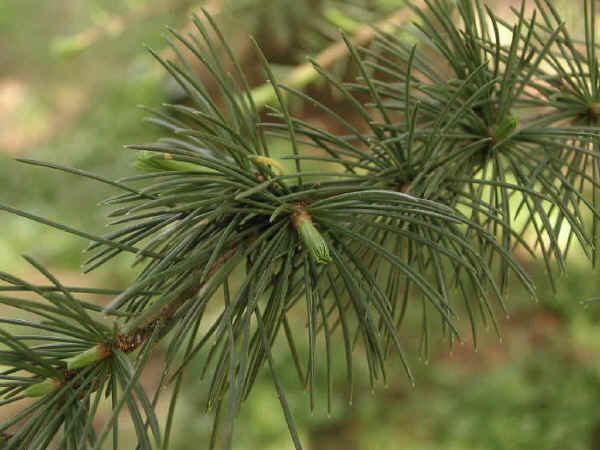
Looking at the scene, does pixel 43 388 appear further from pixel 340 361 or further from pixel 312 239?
pixel 340 361

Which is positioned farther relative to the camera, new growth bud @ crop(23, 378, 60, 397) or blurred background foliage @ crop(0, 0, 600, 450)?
blurred background foliage @ crop(0, 0, 600, 450)

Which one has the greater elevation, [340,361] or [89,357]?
[340,361]

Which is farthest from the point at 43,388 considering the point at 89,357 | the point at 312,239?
the point at 312,239

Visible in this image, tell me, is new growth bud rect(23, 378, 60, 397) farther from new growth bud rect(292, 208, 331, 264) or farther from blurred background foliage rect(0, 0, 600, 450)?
blurred background foliage rect(0, 0, 600, 450)

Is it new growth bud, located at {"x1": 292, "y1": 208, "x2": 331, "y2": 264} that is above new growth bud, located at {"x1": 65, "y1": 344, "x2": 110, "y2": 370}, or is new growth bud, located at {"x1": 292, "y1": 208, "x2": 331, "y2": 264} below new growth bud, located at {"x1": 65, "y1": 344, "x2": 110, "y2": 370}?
above

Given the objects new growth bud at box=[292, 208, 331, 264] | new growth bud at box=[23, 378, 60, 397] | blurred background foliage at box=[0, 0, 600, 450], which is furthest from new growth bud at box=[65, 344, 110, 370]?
blurred background foliage at box=[0, 0, 600, 450]

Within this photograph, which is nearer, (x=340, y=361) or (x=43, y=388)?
(x=43, y=388)
